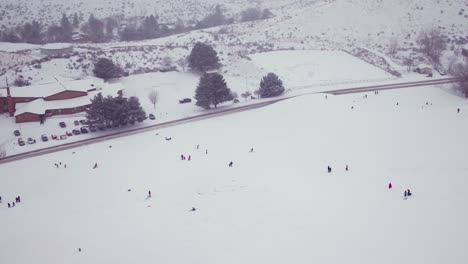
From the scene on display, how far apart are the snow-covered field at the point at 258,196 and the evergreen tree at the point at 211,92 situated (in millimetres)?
9528

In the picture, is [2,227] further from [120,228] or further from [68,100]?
[68,100]

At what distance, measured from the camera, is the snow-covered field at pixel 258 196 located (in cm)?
2523

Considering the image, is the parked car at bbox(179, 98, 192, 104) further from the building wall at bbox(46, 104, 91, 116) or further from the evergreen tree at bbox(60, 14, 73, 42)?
the evergreen tree at bbox(60, 14, 73, 42)

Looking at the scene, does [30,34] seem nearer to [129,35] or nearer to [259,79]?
[129,35]

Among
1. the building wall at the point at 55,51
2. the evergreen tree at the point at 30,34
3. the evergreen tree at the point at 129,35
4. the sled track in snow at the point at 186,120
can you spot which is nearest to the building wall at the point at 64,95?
the sled track in snow at the point at 186,120

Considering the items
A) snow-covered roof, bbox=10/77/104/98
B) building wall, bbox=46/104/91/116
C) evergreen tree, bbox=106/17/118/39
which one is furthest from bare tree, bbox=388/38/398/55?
evergreen tree, bbox=106/17/118/39

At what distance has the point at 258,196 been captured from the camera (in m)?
32.0

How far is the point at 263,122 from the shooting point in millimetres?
54625

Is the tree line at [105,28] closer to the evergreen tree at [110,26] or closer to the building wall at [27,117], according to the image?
the evergreen tree at [110,26]

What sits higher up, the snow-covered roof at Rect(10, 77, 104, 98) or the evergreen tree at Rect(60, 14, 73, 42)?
the evergreen tree at Rect(60, 14, 73, 42)

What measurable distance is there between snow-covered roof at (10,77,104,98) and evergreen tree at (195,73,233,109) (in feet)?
55.9

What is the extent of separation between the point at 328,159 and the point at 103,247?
2248 cm

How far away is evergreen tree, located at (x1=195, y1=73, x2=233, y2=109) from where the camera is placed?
201 ft

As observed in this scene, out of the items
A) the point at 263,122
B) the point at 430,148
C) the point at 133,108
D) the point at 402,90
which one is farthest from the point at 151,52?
the point at 430,148
